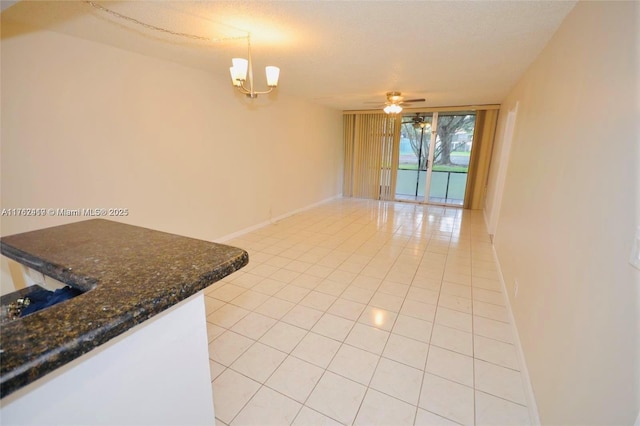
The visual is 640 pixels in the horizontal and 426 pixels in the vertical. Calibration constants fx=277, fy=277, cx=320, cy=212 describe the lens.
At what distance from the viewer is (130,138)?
270 cm

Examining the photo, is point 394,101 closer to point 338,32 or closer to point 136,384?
point 338,32

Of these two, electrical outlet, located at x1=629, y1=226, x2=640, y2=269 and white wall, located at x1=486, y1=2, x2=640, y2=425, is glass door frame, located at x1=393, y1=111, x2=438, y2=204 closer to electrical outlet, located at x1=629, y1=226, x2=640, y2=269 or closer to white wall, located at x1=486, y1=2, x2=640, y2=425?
white wall, located at x1=486, y1=2, x2=640, y2=425

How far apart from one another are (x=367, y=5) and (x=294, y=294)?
2325mm

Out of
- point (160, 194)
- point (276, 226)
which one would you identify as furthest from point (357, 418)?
point (276, 226)

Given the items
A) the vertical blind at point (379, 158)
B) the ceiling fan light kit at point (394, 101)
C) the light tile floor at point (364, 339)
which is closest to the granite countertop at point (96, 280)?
the light tile floor at point (364, 339)

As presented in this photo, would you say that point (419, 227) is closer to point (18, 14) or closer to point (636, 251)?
point (636, 251)

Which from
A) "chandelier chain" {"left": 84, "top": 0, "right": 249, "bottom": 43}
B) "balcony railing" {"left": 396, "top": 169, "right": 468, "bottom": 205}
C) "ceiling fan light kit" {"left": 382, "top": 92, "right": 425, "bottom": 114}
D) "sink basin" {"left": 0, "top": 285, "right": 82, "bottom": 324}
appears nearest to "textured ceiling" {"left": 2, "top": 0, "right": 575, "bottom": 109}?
"chandelier chain" {"left": 84, "top": 0, "right": 249, "bottom": 43}

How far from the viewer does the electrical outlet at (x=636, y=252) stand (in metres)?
0.82

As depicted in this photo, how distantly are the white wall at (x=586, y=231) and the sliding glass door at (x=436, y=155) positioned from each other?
4.42 metres

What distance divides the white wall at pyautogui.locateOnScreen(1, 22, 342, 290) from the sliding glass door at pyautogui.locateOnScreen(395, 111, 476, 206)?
3424 mm

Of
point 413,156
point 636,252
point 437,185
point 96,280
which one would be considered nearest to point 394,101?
point 413,156

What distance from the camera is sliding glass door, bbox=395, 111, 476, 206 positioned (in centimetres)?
624

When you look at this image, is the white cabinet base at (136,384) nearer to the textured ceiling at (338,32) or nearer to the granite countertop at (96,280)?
the granite countertop at (96,280)

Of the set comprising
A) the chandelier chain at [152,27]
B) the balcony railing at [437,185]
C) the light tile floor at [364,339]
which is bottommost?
the light tile floor at [364,339]
